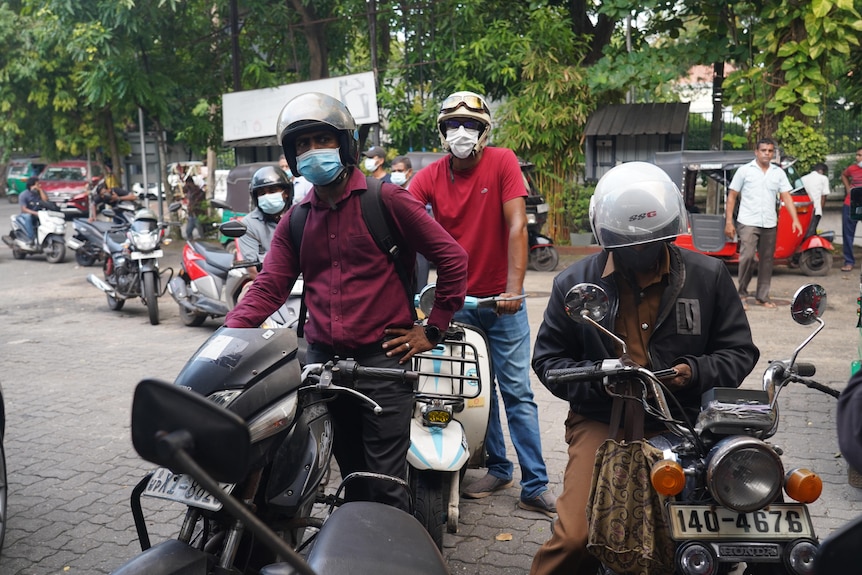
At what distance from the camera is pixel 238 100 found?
17719 mm

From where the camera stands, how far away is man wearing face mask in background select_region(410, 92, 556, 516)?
4.69 metres

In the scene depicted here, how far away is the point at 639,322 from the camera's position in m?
3.10

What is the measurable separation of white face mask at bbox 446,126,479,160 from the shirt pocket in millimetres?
1921

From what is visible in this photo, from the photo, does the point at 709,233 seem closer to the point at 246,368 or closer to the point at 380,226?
the point at 380,226

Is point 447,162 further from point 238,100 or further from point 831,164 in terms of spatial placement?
point 831,164

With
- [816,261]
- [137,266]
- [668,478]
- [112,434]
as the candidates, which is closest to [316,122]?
[668,478]

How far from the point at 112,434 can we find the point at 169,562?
14.4ft

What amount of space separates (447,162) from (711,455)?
263cm

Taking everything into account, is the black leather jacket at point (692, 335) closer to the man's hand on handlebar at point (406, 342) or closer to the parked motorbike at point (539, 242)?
the man's hand on handlebar at point (406, 342)

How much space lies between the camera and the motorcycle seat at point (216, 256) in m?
10.1

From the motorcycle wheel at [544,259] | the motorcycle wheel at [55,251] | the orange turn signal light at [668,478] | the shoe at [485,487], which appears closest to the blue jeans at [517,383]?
the shoe at [485,487]

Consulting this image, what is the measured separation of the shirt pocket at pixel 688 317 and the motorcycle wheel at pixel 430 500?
4.72 feet

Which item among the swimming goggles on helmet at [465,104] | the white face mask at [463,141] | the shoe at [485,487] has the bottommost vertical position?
the shoe at [485,487]

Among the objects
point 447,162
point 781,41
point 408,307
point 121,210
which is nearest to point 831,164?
point 781,41
